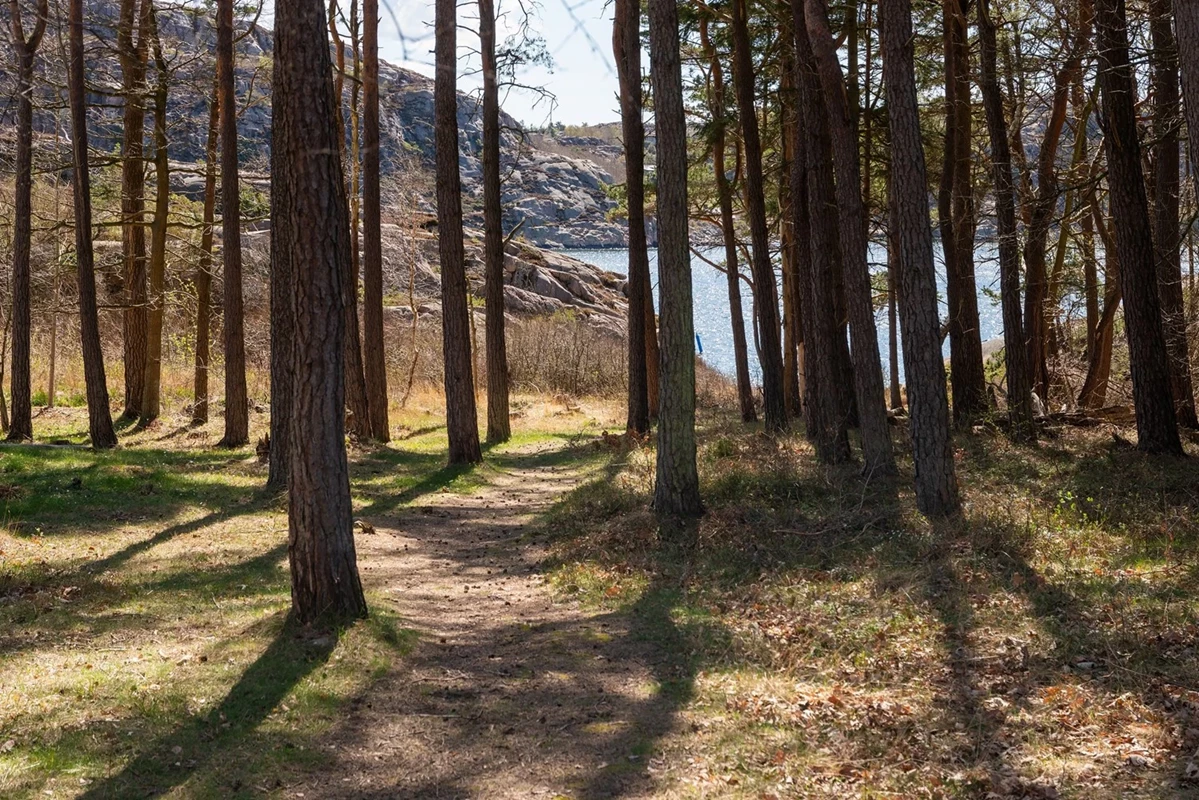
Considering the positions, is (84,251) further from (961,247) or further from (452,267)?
(961,247)

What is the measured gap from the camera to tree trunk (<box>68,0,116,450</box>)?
626 inches

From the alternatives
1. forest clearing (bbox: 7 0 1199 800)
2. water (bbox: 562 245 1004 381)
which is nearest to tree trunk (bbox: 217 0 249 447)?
forest clearing (bbox: 7 0 1199 800)

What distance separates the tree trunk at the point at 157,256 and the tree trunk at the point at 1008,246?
14351 mm

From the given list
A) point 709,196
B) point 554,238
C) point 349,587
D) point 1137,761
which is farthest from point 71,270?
point 554,238

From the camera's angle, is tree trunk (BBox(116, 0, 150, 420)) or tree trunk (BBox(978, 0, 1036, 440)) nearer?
tree trunk (BBox(978, 0, 1036, 440))

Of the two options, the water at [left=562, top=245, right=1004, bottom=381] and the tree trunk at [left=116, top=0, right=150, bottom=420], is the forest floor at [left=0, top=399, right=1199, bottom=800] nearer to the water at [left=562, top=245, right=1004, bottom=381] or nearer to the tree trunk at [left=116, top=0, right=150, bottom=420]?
the tree trunk at [left=116, top=0, right=150, bottom=420]

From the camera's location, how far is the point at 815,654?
6.74 m

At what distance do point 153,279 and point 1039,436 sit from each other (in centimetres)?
1681

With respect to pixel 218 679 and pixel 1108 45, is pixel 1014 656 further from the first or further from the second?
pixel 1108 45

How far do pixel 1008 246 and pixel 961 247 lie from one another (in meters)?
2.50

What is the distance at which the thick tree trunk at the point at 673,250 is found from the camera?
10.4 m

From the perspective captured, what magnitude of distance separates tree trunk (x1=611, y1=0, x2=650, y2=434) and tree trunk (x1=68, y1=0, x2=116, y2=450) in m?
9.12

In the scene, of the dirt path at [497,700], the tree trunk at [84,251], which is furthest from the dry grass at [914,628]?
the tree trunk at [84,251]

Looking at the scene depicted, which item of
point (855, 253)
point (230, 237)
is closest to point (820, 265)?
point (855, 253)
